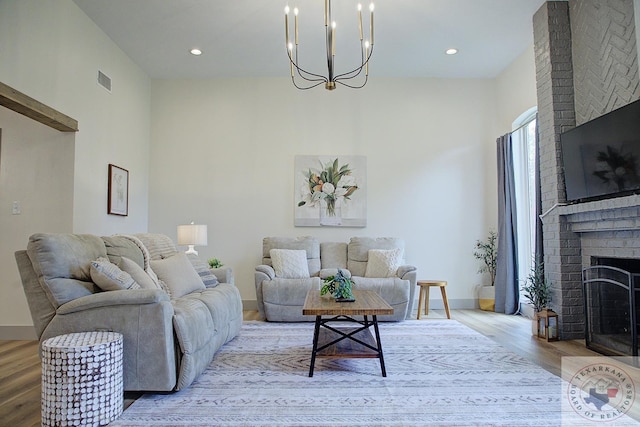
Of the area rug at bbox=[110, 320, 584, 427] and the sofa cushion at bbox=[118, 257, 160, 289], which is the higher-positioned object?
the sofa cushion at bbox=[118, 257, 160, 289]

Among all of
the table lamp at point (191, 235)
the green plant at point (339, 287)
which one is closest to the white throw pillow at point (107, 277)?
the green plant at point (339, 287)

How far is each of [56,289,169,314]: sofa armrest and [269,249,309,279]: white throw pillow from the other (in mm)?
2615

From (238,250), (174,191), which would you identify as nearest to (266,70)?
(174,191)

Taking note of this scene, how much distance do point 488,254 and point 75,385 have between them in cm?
495

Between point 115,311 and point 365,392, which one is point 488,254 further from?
point 115,311

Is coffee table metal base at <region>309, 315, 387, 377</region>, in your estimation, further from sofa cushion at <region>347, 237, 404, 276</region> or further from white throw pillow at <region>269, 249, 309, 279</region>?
sofa cushion at <region>347, 237, 404, 276</region>

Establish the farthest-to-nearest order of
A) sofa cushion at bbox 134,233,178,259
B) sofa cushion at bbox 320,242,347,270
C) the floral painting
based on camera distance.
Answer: the floral painting
sofa cushion at bbox 320,242,347,270
sofa cushion at bbox 134,233,178,259

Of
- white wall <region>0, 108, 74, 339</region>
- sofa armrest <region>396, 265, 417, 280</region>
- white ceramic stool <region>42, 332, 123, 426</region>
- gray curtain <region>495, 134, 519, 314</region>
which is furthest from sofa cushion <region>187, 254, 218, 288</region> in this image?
gray curtain <region>495, 134, 519, 314</region>

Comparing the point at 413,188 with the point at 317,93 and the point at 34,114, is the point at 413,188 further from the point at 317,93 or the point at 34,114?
the point at 34,114

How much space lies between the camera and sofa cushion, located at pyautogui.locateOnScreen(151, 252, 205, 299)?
317 cm

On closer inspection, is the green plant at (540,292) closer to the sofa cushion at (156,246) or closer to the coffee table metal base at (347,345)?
the coffee table metal base at (347,345)

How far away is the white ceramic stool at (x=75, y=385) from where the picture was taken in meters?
1.98

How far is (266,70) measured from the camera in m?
5.52

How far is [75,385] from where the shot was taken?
1.99 metres
